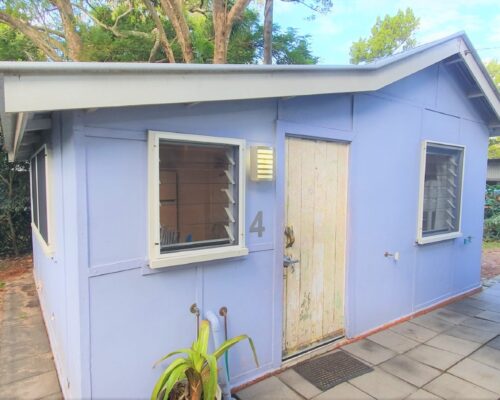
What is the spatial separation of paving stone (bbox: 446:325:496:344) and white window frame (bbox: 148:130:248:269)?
3.14 m

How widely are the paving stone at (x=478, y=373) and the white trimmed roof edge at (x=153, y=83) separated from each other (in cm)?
288

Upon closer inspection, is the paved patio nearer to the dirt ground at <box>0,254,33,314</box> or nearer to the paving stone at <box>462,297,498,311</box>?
the paving stone at <box>462,297,498,311</box>

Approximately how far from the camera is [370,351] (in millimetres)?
3498

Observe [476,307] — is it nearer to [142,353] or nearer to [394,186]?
[394,186]

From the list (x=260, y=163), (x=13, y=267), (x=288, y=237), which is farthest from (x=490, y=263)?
(x=13, y=267)

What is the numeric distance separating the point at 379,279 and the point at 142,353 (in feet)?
9.40

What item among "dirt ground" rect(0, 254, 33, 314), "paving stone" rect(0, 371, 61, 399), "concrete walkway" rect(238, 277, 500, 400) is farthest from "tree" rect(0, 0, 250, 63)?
"concrete walkway" rect(238, 277, 500, 400)

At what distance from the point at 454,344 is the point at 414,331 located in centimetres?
44

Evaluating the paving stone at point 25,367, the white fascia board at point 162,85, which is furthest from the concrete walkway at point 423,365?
the white fascia board at point 162,85

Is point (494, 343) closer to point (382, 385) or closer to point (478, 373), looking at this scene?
point (478, 373)

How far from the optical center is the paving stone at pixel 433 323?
412cm

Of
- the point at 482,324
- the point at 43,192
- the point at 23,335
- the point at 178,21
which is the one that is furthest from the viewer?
the point at 178,21

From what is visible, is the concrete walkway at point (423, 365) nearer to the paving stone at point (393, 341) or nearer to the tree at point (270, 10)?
the paving stone at point (393, 341)

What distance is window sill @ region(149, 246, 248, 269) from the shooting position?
231cm
